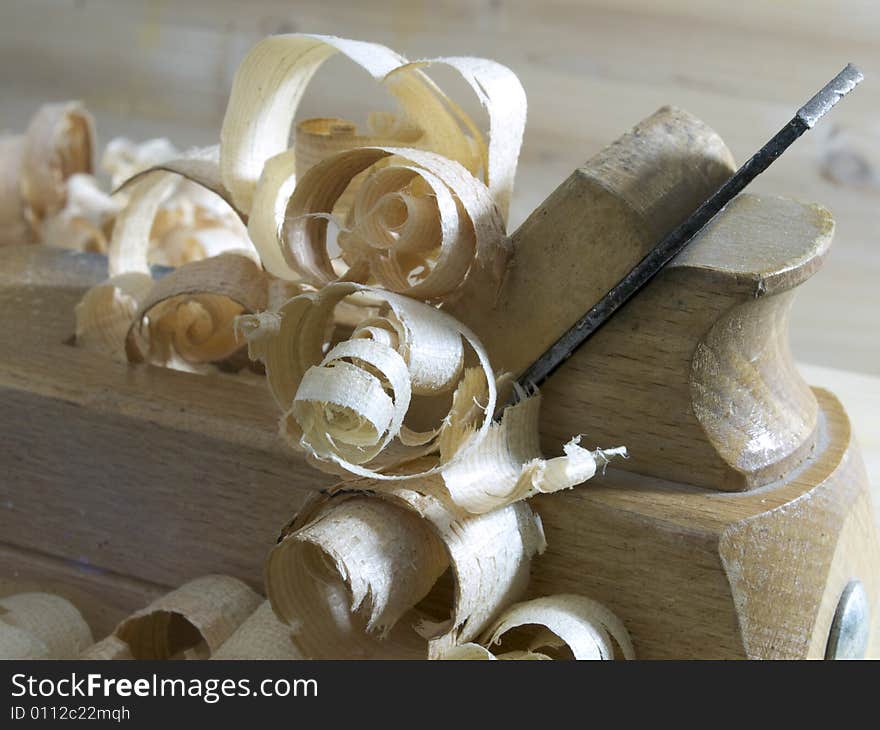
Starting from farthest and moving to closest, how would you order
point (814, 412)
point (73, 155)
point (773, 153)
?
point (73, 155)
point (814, 412)
point (773, 153)

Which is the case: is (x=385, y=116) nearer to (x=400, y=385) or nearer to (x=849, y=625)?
(x=400, y=385)

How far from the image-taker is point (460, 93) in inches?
80.7

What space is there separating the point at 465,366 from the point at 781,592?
0.22 meters

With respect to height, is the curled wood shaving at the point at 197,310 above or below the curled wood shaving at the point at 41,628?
above

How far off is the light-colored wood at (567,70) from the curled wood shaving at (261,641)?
1.05 meters

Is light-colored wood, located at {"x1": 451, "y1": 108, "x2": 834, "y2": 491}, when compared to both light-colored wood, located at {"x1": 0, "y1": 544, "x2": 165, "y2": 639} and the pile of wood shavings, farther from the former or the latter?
light-colored wood, located at {"x1": 0, "y1": 544, "x2": 165, "y2": 639}

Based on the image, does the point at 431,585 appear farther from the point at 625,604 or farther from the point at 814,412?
the point at 814,412

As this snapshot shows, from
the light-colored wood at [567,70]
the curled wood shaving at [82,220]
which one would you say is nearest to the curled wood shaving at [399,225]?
the curled wood shaving at [82,220]

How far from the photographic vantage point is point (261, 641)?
770mm

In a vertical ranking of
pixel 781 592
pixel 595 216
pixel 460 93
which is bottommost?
pixel 781 592

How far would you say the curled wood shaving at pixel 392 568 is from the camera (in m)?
0.69

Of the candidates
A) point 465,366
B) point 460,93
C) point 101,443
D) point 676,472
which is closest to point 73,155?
point 101,443

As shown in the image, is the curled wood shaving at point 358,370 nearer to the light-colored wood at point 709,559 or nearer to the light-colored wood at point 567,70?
the light-colored wood at point 709,559

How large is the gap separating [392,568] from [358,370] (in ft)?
0.39
